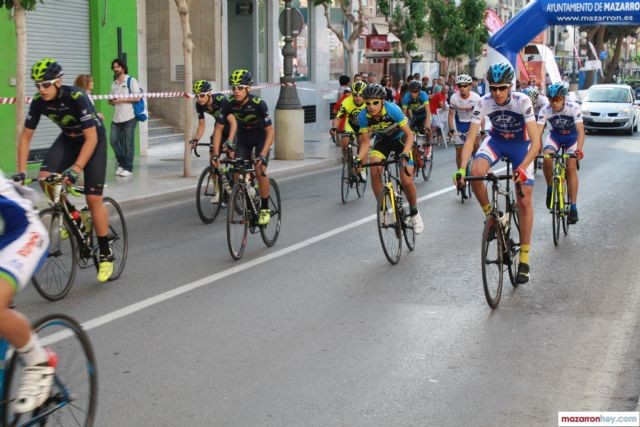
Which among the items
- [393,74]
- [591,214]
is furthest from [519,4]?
[591,214]

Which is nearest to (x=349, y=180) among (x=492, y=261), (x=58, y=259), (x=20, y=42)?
(x=20, y=42)

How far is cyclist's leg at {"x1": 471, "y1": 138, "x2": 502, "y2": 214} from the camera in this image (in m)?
9.26

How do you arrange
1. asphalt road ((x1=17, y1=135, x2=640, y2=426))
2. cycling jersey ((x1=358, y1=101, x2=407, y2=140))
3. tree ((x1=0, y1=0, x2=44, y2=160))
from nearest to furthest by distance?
asphalt road ((x1=17, y1=135, x2=640, y2=426)) < cycling jersey ((x1=358, y1=101, x2=407, y2=140)) < tree ((x1=0, y1=0, x2=44, y2=160))

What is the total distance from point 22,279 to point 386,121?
6965 mm

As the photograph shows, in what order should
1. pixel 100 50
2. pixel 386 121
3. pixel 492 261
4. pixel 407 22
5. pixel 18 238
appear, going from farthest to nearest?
pixel 407 22
pixel 100 50
pixel 386 121
pixel 492 261
pixel 18 238

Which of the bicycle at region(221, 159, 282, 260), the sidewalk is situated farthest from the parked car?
the bicycle at region(221, 159, 282, 260)

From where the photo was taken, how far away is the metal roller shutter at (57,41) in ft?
64.0

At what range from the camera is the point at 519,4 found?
90.1 metres

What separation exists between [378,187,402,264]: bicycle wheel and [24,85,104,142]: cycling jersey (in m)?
3.03

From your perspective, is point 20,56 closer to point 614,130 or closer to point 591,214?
point 591,214

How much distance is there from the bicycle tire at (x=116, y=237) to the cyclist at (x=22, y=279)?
4.86 meters

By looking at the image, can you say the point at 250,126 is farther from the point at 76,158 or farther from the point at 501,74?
the point at 501,74

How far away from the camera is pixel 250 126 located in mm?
11812

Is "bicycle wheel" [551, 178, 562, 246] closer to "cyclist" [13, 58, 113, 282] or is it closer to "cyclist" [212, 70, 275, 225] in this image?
"cyclist" [212, 70, 275, 225]
